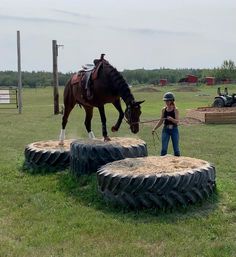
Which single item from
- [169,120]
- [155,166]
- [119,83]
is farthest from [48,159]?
[155,166]

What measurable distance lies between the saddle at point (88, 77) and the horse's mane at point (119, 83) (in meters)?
0.27

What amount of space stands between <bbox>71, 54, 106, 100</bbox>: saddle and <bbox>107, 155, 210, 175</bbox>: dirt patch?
5.28 ft

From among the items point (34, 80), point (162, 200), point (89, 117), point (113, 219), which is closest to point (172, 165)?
point (162, 200)

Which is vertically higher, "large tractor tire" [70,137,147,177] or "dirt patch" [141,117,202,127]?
"large tractor tire" [70,137,147,177]

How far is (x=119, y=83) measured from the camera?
7.19 m

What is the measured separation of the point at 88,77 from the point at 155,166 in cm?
235

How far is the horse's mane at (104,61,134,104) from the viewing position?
277 inches

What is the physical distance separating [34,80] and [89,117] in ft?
293

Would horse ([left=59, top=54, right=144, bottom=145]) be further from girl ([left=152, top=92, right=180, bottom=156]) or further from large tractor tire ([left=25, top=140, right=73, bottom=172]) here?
large tractor tire ([left=25, top=140, right=73, bottom=172])

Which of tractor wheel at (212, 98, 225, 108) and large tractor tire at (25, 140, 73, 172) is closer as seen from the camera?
large tractor tire at (25, 140, 73, 172)

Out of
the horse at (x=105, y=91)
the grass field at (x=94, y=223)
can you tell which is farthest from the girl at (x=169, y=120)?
the grass field at (x=94, y=223)

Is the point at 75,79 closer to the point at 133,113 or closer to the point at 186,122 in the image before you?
the point at 133,113

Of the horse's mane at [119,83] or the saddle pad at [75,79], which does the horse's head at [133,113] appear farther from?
the saddle pad at [75,79]

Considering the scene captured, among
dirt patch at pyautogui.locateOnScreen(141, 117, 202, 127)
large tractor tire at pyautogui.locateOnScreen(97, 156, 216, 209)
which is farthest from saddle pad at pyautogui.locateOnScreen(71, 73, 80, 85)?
dirt patch at pyautogui.locateOnScreen(141, 117, 202, 127)
